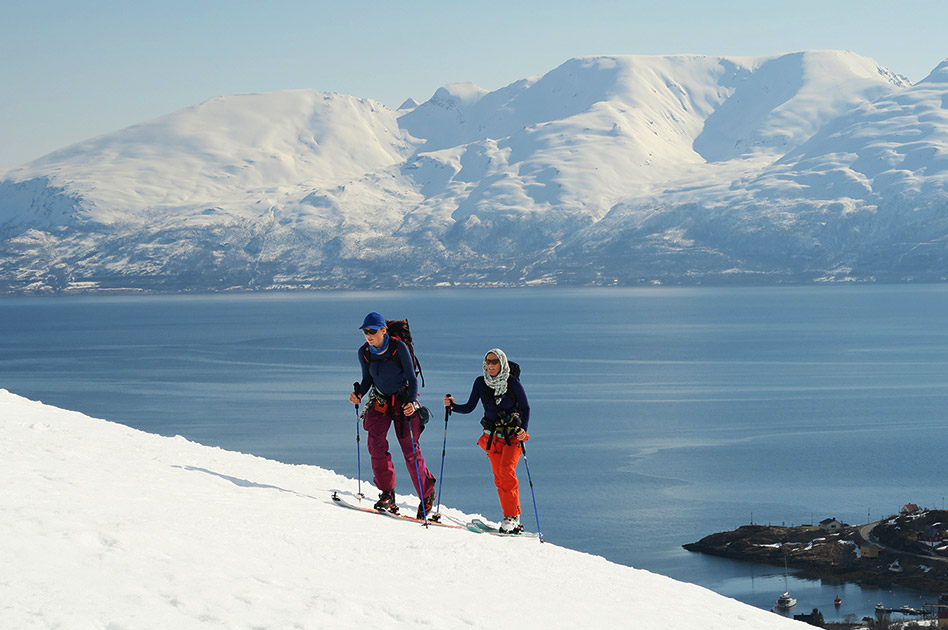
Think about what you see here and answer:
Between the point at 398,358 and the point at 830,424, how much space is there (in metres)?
102

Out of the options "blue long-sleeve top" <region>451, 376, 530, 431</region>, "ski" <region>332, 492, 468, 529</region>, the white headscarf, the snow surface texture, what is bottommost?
"ski" <region>332, 492, 468, 529</region>

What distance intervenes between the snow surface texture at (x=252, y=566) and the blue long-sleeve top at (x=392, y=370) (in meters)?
1.84

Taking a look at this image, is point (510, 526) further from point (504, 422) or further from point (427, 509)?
point (504, 422)

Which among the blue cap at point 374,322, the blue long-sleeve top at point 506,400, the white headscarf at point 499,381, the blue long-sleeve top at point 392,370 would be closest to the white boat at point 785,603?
the blue long-sleeve top at point 506,400

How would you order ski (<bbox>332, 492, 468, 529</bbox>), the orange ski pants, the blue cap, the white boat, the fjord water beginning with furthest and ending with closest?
the fjord water
the white boat
the orange ski pants
ski (<bbox>332, 492, 468, 529</bbox>)
the blue cap

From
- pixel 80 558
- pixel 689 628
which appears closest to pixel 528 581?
pixel 689 628

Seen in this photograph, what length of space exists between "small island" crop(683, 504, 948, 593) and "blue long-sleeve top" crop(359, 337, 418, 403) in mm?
55310

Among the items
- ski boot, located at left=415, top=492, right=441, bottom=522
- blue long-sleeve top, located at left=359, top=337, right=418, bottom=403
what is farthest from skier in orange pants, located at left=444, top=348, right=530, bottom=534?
ski boot, located at left=415, top=492, right=441, bottom=522

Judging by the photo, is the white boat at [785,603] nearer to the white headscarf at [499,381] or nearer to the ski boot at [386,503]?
A: the ski boot at [386,503]

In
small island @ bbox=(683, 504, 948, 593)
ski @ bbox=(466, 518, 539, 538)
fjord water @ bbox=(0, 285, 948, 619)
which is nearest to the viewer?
Answer: ski @ bbox=(466, 518, 539, 538)

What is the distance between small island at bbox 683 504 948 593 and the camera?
66.6 m

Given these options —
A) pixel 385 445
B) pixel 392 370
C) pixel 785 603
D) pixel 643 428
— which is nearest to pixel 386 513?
pixel 385 445

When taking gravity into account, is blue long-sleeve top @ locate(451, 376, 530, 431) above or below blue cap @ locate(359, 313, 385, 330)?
below

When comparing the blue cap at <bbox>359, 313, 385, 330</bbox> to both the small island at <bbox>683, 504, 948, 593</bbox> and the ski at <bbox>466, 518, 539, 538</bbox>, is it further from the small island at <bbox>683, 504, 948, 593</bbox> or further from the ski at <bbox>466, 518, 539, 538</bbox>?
the small island at <bbox>683, 504, 948, 593</bbox>
